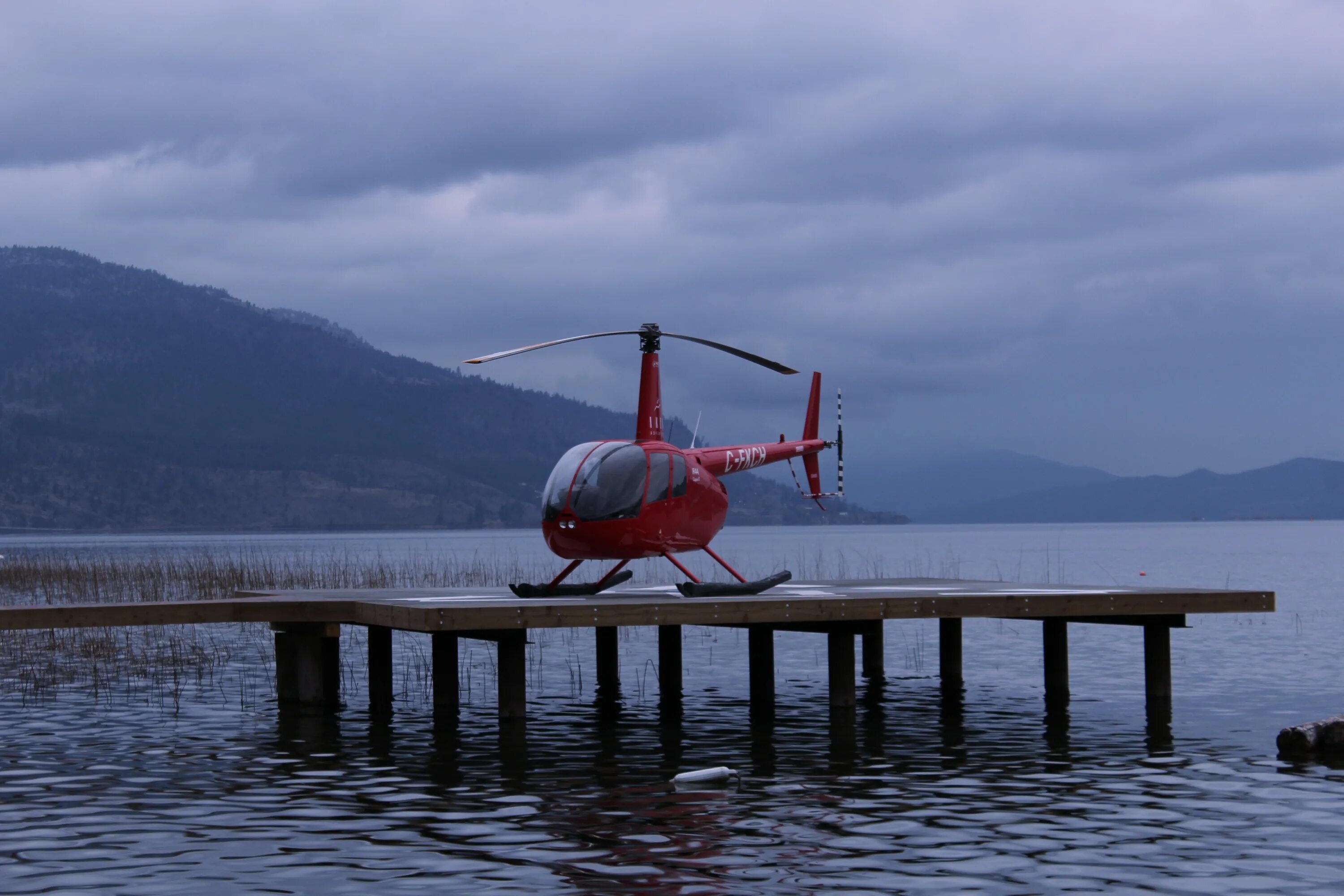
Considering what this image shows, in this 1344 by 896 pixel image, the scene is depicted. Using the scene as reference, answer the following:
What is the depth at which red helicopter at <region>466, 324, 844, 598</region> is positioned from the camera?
17188 mm

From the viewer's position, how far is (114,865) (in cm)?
1028

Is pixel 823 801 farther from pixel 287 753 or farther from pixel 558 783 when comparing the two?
pixel 287 753

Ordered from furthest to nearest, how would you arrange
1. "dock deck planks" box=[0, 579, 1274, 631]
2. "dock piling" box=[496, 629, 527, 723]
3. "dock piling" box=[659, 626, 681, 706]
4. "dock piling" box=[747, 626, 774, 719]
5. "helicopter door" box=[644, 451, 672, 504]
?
"dock piling" box=[659, 626, 681, 706] < "dock piling" box=[747, 626, 774, 719] < "helicopter door" box=[644, 451, 672, 504] < "dock piling" box=[496, 629, 527, 723] < "dock deck planks" box=[0, 579, 1274, 631]

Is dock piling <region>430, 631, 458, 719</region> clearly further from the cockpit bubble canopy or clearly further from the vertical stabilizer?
the vertical stabilizer

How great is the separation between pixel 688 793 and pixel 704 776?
0.26 meters

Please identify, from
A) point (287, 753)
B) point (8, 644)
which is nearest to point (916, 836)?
point (287, 753)

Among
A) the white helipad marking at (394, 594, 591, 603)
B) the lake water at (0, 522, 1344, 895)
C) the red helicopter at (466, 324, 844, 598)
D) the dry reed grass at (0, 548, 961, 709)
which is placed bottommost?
the lake water at (0, 522, 1344, 895)

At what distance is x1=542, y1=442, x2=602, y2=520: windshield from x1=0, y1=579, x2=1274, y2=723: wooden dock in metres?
0.98

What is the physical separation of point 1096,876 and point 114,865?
6278 millimetres

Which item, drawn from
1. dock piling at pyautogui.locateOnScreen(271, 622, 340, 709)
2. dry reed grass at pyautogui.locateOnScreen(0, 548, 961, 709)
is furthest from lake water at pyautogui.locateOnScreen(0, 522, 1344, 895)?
dock piling at pyautogui.locateOnScreen(271, 622, 340, 709)

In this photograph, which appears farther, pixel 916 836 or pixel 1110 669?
pixel 1110 669

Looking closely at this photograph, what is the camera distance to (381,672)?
18.8 metres

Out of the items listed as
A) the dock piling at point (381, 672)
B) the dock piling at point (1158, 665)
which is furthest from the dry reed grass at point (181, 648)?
the dock piling at point (1158, 665)

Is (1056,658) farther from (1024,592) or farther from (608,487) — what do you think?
(608,487)
